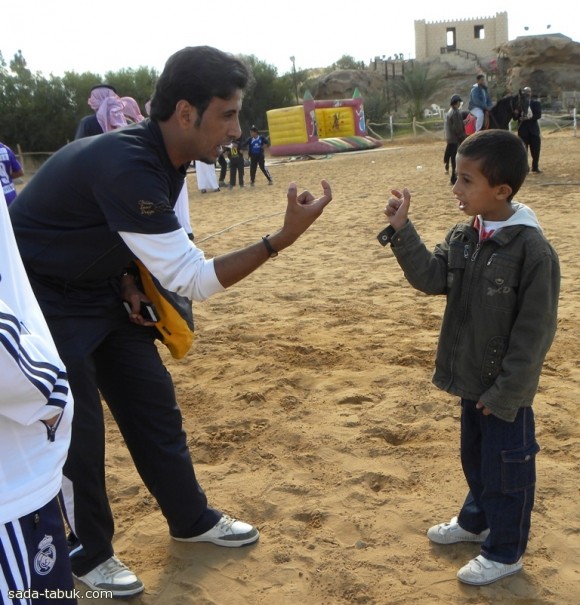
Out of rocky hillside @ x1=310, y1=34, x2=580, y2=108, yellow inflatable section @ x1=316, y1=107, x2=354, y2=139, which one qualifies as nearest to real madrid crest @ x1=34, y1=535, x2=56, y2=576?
yellow inflatable section @ x1=316, y1=107, x2=354, y2=139

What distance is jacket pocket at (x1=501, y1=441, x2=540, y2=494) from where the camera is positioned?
2400mm

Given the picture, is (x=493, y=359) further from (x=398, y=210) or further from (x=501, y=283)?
(x=398, y=210)

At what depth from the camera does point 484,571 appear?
253cm

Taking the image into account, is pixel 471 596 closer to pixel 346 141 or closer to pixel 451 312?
pixel 451 312

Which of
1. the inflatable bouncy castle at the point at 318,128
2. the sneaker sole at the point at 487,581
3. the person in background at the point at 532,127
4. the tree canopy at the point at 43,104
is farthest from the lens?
the tree canopy at the point at 43,104

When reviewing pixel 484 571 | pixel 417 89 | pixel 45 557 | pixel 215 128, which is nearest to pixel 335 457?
pixel 484 571

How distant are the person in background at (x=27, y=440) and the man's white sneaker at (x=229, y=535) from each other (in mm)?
1362

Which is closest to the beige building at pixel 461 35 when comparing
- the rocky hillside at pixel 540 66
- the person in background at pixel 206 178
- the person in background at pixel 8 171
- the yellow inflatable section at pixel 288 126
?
the rocky hillside at pixel 540 66

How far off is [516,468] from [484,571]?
1.39 feet

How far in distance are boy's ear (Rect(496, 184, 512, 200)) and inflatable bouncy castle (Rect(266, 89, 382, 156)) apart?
26.8 metres

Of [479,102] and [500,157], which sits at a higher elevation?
[479,102]

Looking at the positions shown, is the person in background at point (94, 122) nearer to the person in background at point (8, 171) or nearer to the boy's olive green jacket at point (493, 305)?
the person in background at point (8, 171)

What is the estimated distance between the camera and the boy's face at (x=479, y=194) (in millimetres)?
2359

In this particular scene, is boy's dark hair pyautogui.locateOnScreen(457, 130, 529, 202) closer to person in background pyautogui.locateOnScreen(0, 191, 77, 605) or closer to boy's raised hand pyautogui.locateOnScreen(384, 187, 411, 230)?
boy's raised hand pyautogui.locateOnScreen(384, 187, 411, 230)
